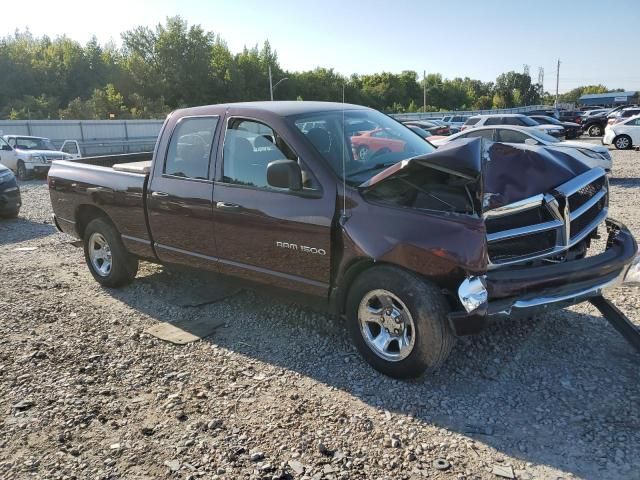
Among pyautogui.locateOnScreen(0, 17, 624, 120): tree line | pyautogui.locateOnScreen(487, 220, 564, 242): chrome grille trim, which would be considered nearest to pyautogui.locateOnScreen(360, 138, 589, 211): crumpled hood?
pyautogui.locateOnScreen(487, 220, 564, 242): chrome grille trim

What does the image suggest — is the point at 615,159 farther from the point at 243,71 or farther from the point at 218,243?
the point at 243,71

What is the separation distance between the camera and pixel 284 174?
12.6 ft

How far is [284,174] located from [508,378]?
7.04 ft

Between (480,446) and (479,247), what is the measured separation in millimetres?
1160

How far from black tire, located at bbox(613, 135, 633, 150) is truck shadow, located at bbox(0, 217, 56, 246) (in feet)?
71.2

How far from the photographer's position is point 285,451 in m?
3.09

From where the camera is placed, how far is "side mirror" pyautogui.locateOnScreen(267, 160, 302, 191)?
3.85 metres

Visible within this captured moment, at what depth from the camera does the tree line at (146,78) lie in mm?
57500

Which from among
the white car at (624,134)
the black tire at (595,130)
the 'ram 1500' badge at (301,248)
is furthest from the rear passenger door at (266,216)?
the black tire at (595,130)

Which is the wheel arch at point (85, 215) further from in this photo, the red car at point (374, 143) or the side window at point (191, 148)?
the red car at point (374, 143)

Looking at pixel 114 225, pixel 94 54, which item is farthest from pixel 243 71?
pixel 114 225

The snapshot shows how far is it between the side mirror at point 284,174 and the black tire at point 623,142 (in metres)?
22.5

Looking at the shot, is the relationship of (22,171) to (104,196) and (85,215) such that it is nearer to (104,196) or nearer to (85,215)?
(85,215)

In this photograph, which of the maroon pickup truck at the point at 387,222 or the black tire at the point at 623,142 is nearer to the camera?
the maroon pickup truck at the point at 387,222
